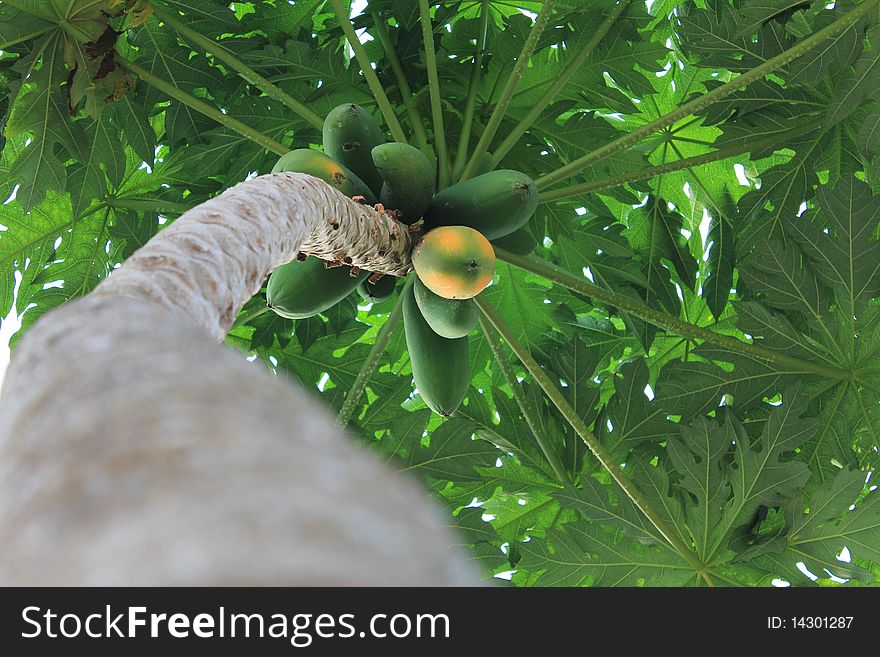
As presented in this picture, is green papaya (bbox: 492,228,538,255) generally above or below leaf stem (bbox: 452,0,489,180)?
below

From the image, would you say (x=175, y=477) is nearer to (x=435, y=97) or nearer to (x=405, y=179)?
(x=405, y=179)

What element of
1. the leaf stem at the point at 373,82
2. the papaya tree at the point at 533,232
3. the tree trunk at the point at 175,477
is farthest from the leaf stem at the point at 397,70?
the tree trunk at the point at 175,477

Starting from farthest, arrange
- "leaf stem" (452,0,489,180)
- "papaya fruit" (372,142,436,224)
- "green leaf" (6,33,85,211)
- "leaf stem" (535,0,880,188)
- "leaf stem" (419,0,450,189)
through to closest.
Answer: "leaf stem" (452,0,489,180) → "green leaf" (6,33,85,211) → "leaf stem" (419,0,450,189) → "leaf stem" (535,0,880,188) → "papaya fruit" (372,142,436,224)

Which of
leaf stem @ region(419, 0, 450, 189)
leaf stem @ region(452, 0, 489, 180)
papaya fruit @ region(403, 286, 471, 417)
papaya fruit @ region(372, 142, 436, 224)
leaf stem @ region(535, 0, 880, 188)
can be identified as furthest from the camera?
leaf stem @ region(452, 0, 489, 180)

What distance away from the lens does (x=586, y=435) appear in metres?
2.21

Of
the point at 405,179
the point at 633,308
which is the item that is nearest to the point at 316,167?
the point at 405,179

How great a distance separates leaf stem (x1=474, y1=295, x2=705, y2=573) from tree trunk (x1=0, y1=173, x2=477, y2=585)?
156 centimetres

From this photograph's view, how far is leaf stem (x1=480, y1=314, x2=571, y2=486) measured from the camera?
2.59 meters

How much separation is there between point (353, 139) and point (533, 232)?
37.1 inches

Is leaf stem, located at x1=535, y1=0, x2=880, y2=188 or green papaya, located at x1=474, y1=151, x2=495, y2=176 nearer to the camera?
leaf stem, located at x1=535, y1=0, x2=880, y2=188

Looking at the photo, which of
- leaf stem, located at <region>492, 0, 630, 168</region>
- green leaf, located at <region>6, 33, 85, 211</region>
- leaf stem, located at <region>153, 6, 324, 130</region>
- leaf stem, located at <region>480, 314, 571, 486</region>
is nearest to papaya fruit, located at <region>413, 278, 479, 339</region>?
leaf stem, located at <region>480, 314, 571, 486</region>

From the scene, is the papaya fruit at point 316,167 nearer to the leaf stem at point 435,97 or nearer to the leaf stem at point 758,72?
the leaf stem at point 435,97

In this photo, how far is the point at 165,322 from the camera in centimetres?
68

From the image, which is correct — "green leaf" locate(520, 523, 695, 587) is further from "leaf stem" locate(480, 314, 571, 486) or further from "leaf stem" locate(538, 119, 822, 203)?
"leaf stem" locate(538, 119, 822, 203)
